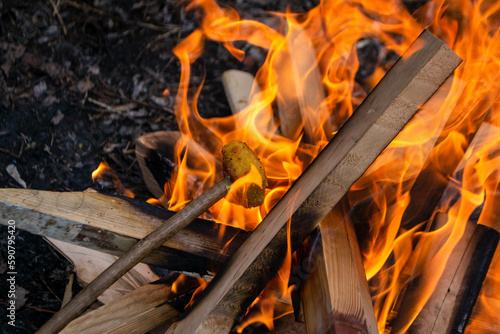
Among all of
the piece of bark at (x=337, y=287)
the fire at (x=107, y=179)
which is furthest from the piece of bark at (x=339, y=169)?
the fire at (x=107, y=179)

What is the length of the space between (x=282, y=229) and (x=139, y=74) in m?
2.23

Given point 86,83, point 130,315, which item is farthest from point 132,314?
point 86,83

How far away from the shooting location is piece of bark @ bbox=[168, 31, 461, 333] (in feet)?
4.88

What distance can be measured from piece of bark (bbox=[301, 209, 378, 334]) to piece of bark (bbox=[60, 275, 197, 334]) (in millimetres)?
661

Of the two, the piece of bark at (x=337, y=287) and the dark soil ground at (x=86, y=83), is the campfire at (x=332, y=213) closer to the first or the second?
the piece of bark at (x=337, y=287)

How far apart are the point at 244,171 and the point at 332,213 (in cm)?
44

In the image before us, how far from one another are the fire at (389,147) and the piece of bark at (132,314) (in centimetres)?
47

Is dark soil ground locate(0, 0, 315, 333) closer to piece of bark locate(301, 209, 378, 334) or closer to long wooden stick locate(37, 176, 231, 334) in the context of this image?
long wooden stick locate(37, 176, 231, 334)

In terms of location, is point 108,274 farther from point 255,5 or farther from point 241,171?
point 255,5

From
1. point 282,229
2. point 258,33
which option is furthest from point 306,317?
point 258,33

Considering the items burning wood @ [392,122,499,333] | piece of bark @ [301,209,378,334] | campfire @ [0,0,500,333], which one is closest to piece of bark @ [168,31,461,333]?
campfire @ [0,0,500,333]

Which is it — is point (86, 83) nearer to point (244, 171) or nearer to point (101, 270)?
point (101, 270)

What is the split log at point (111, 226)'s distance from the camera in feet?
4.90

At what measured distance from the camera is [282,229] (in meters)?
1.48
